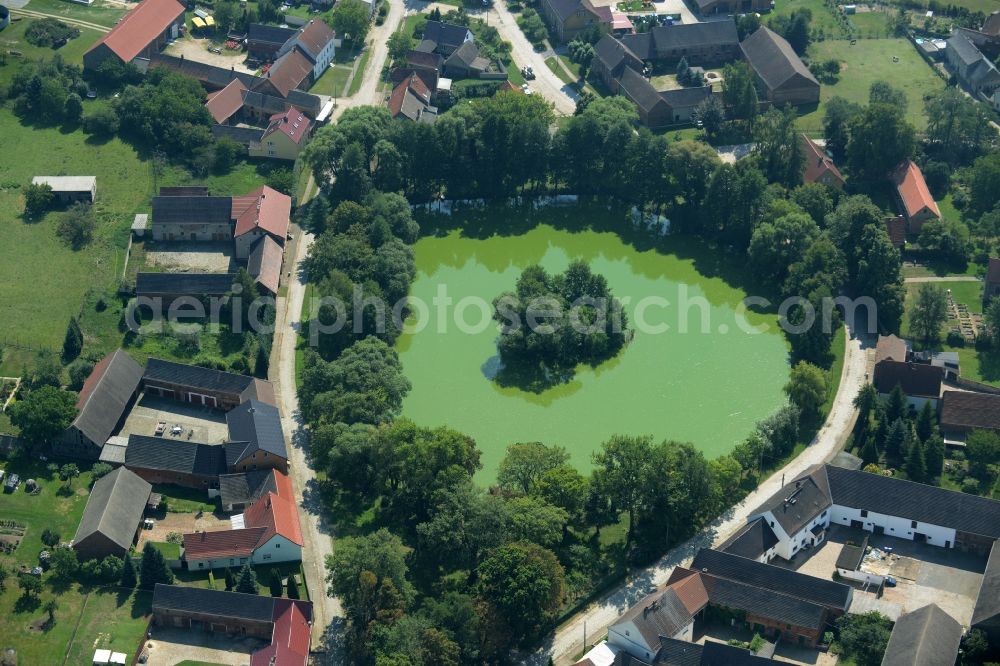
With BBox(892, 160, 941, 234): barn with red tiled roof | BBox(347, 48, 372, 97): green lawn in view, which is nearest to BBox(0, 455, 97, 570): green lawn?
BBox(347, 48, 372, 97): green lawn

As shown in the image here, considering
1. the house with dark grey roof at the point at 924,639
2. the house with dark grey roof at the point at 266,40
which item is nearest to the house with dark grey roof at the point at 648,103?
the house with dark grey roof at the point at 266,40

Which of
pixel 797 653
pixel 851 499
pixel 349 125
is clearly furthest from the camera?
pixel 349 125

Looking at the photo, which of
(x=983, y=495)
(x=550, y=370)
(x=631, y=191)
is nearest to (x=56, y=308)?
(x=550, y=370)

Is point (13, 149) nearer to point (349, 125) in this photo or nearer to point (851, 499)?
point (349, 125)

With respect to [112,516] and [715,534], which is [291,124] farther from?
[715,534]

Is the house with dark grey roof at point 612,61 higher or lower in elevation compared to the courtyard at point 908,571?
higher

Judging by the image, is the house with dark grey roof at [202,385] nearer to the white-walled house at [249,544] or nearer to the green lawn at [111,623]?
the white-walled house at [249,544]

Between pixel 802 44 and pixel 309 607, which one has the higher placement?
pixel 802 44
